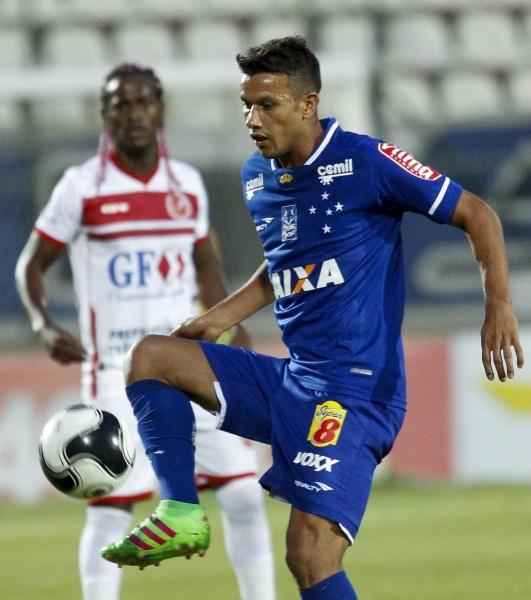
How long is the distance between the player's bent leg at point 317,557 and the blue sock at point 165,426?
1.17 feet

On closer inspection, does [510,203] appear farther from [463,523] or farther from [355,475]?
[355,475]

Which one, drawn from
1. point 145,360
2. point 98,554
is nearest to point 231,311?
point 145,360

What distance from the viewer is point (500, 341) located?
15.0 ft

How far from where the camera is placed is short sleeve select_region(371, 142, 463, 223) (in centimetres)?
480

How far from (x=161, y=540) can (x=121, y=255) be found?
2019 mm

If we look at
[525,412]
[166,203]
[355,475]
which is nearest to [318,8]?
[525,412]

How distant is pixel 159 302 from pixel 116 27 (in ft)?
26.2

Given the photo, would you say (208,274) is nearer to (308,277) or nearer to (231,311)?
(231,311)

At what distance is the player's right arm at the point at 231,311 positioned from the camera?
5.16m

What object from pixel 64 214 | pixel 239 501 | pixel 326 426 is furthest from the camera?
pixel 64 214

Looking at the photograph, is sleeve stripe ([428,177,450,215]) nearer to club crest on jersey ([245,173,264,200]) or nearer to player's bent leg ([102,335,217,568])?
club crest on jersey ([245,173,264,200])

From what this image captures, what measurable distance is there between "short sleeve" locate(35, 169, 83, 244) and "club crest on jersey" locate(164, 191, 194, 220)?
0.35m

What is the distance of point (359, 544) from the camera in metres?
8.88

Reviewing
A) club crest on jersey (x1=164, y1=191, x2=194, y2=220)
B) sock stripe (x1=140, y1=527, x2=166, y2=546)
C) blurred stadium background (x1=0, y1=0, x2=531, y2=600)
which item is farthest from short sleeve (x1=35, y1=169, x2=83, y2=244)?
blurred stadium background (x1=0, y1=0, x2=531, y2=600)
